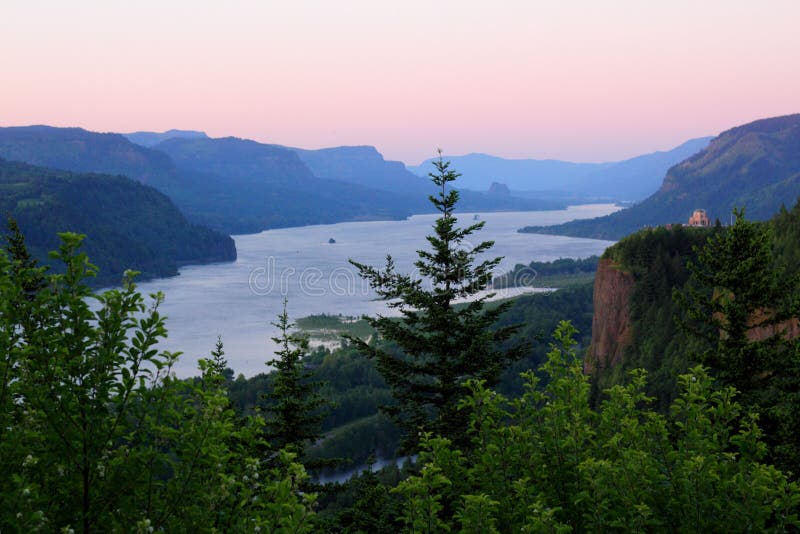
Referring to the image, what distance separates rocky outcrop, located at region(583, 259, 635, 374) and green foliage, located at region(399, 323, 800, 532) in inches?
2907

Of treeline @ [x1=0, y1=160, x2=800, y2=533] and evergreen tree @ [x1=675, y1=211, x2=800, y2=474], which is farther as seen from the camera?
evergreen tree @ [x1=675, y1=211, x2=800, y2=474]

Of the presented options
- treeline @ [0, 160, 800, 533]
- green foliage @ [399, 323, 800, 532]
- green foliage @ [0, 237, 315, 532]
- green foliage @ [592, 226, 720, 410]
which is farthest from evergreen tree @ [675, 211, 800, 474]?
green foliage @ [592, 226, 720, 410]

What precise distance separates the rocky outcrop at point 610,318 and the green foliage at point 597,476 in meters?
73.8

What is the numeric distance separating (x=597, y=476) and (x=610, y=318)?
3179 inches

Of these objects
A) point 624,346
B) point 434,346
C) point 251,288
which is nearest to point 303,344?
point 434,346

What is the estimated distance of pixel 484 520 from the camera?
7969 millimetres

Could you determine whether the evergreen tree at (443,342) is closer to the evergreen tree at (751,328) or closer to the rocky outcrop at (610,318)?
the evergreen tree at (751,328)

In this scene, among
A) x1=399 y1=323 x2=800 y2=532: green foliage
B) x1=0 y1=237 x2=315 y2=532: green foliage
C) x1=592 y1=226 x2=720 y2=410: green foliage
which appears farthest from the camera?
x1=592 y1=226 x2=720 y2=410: green foliage

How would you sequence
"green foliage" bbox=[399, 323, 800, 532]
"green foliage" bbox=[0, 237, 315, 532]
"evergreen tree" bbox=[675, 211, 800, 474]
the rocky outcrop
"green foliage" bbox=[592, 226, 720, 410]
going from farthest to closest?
the rocky outcrop → "green foliage" bbox=[592, 226, 720, 410] → "evergreen tree" bbox=[675, 211, 800, 474] → "green foliage" bbox=[399, 323, 800, 532] → "green foliage" bbox=[0, 237, 315, 532]

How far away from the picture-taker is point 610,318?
85.3 metres

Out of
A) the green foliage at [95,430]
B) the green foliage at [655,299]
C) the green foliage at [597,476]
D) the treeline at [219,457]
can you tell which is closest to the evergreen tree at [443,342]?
the treeline at [219,457]

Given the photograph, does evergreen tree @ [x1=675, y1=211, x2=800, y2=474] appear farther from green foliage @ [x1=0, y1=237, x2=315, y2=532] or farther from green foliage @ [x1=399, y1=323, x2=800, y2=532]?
green foliage @ [x1=0, y1=237, x2=315, y2=532]

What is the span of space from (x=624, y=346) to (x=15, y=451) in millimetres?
81551

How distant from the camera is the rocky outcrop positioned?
272 feet
